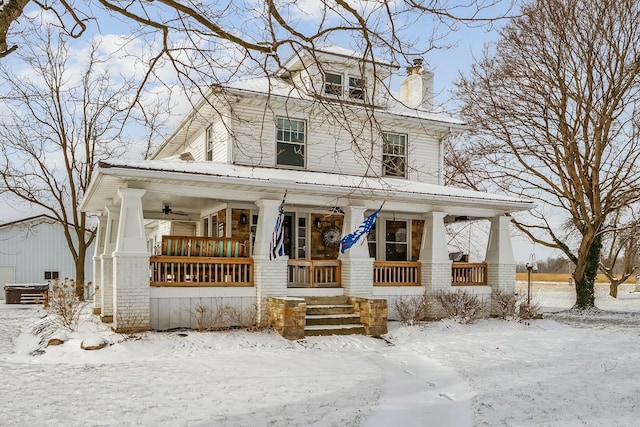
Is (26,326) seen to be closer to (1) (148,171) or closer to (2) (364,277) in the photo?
(1) (148,171)

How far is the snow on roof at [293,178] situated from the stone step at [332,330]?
3389 millimetres

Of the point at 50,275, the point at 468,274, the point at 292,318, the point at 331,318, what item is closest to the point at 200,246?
the point at 292,318

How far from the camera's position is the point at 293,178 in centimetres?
1483

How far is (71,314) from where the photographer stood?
1248 cm

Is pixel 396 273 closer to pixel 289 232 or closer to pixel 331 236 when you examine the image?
pixel 331 236

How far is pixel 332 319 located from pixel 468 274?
5.48m

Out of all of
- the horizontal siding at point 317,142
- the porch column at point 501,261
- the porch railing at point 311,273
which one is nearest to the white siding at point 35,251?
the horizontal siding at point 317,142

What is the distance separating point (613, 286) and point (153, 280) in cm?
3004

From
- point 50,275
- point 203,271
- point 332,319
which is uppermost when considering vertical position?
point 203,271

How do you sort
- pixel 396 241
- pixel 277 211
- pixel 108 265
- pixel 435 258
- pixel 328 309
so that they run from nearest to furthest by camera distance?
1. pixel 277 211
2. pixel 328 309
3. pixel 108 265
4. pixel 435 258
5. pixel 396 241

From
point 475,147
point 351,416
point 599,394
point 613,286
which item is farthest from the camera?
point 613,286

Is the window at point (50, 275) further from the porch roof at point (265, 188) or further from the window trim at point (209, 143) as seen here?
the window trim at point (209, 143)

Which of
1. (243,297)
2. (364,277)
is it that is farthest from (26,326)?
(364,277)

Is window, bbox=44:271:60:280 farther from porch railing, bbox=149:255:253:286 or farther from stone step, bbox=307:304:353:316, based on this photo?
stone step, bbox=307:304:353:316
